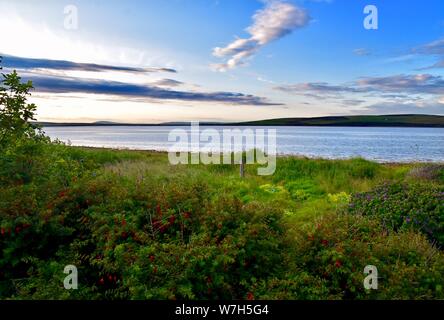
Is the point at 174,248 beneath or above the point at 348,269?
above

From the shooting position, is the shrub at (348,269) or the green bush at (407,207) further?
the green bush at (407,207)

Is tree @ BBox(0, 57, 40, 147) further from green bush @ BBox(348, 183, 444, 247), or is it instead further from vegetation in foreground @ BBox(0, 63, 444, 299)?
green bush @ BBox(348, 183, 444, 247)

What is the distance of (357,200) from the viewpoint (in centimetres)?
854

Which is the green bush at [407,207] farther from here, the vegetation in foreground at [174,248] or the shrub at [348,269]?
the shrub at [348,269]

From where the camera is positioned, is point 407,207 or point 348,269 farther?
point 407,207

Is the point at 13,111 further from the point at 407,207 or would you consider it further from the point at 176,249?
the point at 407,207

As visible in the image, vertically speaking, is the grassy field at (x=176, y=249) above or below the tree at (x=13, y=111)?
below

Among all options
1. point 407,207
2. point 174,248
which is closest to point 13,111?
point 174,248

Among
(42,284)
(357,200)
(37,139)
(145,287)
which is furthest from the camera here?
(357,200)

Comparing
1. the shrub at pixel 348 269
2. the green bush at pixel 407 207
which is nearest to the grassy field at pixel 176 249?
the shrub at pixel 348 269

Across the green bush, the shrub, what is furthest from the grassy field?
the green bush
